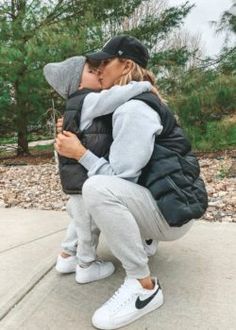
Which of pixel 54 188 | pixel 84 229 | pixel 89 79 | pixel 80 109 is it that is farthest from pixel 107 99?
pixel 54 188

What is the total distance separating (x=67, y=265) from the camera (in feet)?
6.84

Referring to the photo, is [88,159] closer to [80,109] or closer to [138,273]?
[80,109]

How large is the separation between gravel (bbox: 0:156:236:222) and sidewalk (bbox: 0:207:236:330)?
56cm

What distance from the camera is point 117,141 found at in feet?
5.58

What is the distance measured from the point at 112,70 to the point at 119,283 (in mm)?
901

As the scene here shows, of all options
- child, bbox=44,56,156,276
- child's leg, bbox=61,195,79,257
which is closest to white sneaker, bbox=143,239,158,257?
child, bbox=44,56,156,276

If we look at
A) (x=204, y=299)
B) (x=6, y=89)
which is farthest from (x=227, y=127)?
(x=204, y=299)

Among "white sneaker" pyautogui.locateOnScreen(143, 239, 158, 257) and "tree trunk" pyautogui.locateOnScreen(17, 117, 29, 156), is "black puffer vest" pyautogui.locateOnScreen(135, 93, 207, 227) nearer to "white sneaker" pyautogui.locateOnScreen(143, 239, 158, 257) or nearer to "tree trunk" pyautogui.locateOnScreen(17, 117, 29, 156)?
"white sneaker" pyautogui.locateOnScreen(143, 239, 158, 257)

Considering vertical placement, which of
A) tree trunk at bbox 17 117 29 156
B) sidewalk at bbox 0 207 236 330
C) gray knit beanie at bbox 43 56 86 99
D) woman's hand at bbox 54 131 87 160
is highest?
gray knit beanie at bbox 43 56 86 99

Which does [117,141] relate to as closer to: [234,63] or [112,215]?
[112,215]

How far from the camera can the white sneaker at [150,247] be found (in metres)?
2.20

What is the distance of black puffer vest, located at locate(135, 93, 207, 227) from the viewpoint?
1698mm

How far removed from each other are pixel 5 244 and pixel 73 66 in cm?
118

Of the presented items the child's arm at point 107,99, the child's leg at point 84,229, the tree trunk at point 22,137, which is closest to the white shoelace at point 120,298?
the child's leg at point 84,229
